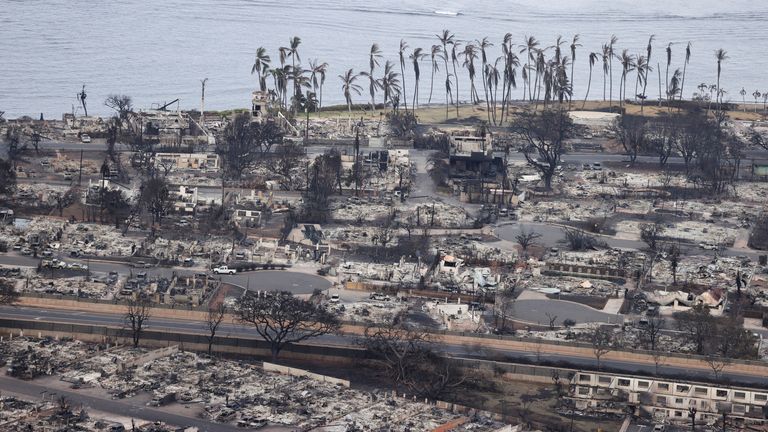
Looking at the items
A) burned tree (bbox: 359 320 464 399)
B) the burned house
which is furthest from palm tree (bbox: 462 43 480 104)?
the burned house

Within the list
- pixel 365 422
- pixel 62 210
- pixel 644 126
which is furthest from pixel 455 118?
→ pixel 365 422

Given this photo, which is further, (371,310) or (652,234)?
(652,234)

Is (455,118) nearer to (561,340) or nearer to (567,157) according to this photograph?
(567,157)

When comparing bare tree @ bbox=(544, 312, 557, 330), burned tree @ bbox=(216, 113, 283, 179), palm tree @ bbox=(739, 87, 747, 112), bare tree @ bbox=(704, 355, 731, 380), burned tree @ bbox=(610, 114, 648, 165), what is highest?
palm tree @ bbox=(739, 87, 747, 112)

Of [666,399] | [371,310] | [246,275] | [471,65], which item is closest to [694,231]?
[371,310]

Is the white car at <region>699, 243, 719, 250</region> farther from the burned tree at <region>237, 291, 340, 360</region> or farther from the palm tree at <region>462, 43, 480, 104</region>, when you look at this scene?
the palm tree at <region>462, 43, 480, 104</region>

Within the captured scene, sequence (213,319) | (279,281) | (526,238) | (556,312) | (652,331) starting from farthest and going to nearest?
(526,238) < (279,281) < (556,312) < (652,331) < (213,319)

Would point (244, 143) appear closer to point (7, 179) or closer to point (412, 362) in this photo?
point (7, 179)
